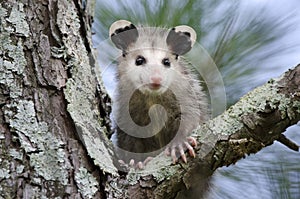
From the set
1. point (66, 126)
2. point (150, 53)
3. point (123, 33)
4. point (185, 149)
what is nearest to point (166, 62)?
point (150, 53)

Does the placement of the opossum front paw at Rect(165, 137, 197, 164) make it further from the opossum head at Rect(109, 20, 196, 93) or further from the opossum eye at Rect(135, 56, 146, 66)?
the opossum eye at Rect(135, 56, 146, 66)

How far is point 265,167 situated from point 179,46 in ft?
2.07

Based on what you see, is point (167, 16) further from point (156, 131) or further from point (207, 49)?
point (156, 131)

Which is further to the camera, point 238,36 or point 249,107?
point 238,36

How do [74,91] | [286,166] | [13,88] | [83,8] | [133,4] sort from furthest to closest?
[133,4], [286,166], [83,8], [74,91], [13,88]

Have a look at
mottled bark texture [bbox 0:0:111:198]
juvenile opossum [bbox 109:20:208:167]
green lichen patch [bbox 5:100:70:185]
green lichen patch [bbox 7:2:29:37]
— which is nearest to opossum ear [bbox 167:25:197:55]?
juvenile opossum [bbox 109:20:208:167]

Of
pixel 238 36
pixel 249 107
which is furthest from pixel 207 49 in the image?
pixel 249 107

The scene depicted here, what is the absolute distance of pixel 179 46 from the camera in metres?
2.16

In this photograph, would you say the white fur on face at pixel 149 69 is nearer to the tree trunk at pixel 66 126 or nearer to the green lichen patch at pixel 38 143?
the tree trunk at pixel 66 126

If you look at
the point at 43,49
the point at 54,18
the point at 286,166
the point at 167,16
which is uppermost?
the point at 167,16

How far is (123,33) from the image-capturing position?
207cm

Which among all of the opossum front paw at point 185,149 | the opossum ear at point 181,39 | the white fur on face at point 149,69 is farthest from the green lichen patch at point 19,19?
the opossum ear at point 181,39

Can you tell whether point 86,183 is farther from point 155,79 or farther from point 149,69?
point 149,69

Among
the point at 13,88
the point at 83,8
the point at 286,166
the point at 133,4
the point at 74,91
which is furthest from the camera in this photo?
the point at 133,4
